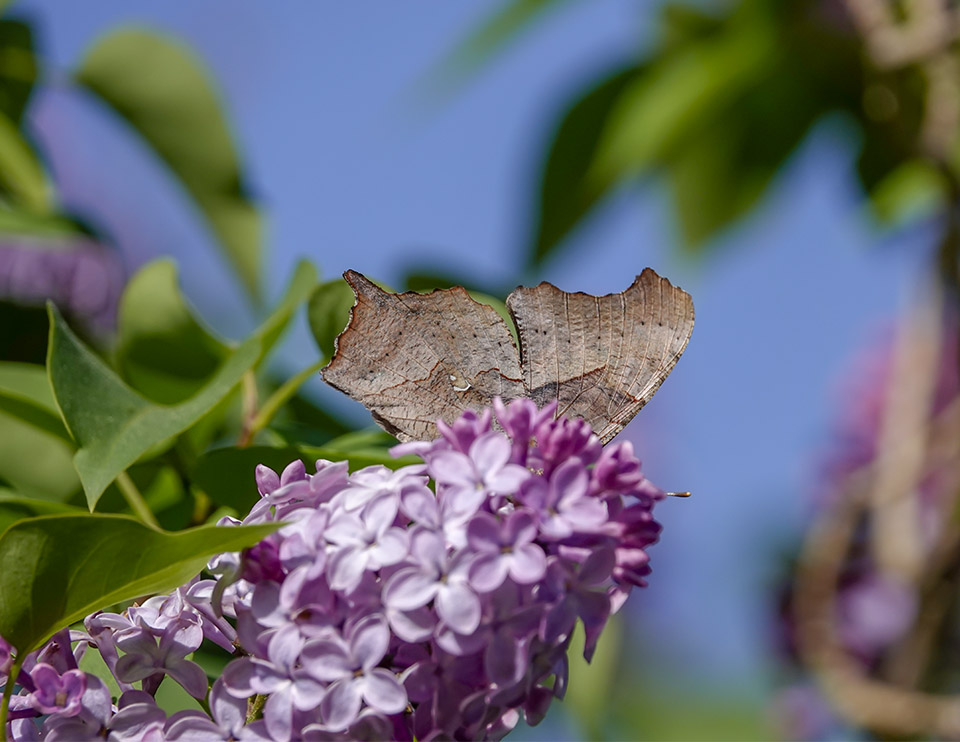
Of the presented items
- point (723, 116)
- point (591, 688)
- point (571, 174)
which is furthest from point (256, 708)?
point (723, 116)

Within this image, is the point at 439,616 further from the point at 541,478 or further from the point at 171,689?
the point at 171,689

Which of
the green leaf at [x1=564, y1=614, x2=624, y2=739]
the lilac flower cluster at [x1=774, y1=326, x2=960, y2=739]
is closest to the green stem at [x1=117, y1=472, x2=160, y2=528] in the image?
the green leaf at [x1=564, y1=614, x2=624, y2=739]

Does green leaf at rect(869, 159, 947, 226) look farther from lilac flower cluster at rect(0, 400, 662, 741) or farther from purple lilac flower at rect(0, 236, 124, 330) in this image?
lilac flower cluster at rect(0, 400, 662, 741)

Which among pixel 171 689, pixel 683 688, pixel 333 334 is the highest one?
pixel 333 334

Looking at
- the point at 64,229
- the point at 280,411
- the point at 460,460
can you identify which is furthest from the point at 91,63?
the point at 460,460

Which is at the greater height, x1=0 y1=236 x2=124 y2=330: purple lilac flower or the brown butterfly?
the brown butterfly

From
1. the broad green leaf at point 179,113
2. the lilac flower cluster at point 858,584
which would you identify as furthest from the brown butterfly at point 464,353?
the lilac flower cluster at point 858,584
